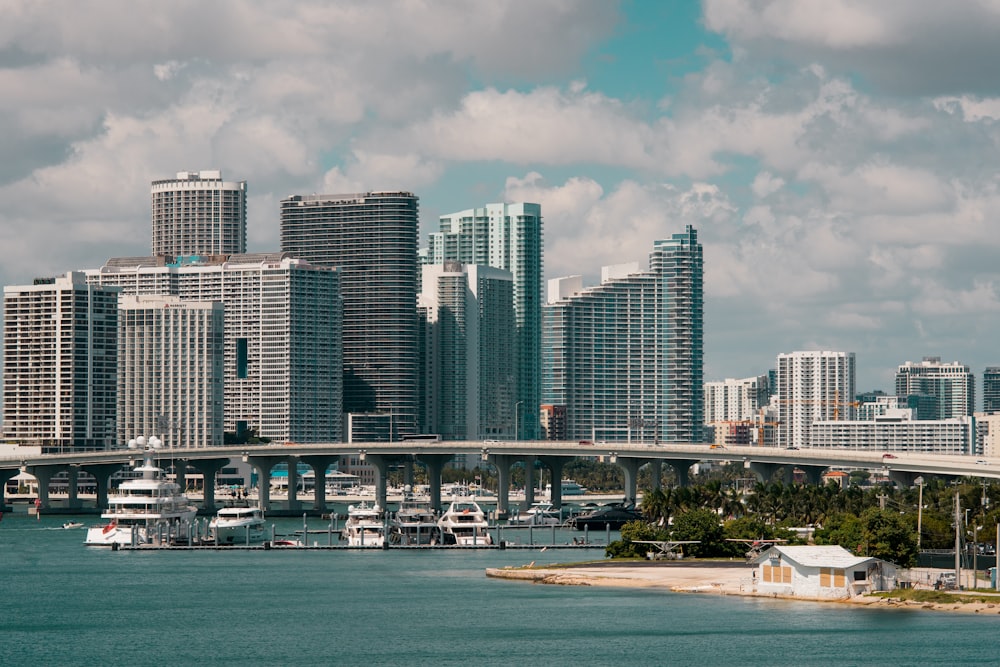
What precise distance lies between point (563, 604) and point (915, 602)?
26.9m

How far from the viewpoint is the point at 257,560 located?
199 meters

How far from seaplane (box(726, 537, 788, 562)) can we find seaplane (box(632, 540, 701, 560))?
14.3 feet

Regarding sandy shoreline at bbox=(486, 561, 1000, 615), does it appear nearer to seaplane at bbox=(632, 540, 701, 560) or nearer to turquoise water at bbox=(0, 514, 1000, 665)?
turquoise water at bbox=(0, 514, 1000, 665)

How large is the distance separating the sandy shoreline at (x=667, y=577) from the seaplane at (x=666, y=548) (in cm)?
359

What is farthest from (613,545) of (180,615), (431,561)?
(180,615)

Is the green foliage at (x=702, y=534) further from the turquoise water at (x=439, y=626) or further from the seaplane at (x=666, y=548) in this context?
the turquoise water at (x=439, y=626)

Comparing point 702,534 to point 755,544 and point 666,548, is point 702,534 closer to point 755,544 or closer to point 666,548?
point 666,548

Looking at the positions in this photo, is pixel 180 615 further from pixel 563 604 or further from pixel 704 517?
pixel 704 517

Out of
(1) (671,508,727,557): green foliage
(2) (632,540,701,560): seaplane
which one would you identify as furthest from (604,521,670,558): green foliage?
(1) (671,508,727,557): green foliage

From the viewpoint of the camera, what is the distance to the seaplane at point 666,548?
6865 inches

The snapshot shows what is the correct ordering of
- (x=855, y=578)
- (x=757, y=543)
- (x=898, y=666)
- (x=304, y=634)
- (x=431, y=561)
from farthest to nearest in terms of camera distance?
(x=431, y=561) < (x=757, y=543) < (x=855, y=578) < (x=304, y=634) < (x=898, y=666)

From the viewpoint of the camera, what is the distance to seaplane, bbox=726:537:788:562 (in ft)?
560

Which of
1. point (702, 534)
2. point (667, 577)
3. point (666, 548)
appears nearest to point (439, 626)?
point (667, 577)

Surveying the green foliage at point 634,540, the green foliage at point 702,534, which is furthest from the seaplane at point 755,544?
the green foliage at point 634,540
